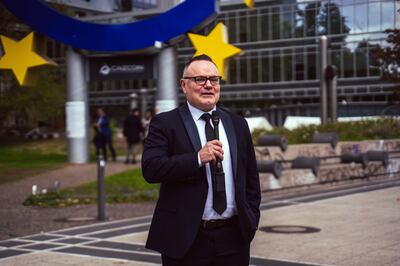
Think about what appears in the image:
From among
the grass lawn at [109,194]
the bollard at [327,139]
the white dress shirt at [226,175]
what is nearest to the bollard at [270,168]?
the grass lawn at [109,194]

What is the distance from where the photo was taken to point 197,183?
384 cm

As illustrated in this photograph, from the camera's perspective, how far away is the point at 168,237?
12.9 feet

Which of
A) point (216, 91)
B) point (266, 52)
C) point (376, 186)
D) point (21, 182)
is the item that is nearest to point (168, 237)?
point (216, 91)

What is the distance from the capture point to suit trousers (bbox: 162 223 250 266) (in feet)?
12.7

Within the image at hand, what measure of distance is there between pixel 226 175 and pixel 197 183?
0.65 ft

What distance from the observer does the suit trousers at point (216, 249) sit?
386 cm

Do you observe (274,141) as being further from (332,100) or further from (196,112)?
(196,112)

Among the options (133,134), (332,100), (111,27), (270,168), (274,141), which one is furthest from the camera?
(332,100)

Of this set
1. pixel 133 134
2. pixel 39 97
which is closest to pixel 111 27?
pixel 133 134

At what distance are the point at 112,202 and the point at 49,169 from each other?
6.46 m

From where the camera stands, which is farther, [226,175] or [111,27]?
[111,27]

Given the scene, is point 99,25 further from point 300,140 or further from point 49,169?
point 300,140

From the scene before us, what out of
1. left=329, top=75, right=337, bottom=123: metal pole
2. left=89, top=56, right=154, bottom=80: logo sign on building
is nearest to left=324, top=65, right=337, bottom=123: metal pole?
left=329, top=75, right=337, bottom=123: metal pole

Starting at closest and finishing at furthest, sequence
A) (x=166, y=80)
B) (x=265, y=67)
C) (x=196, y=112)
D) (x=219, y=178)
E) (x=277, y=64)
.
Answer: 1. (x=219, y=178)
2. (x=196, y=112)
3. (x=166, y=80)
4. (x=277, y=64)
5. (x=265, y=67)
